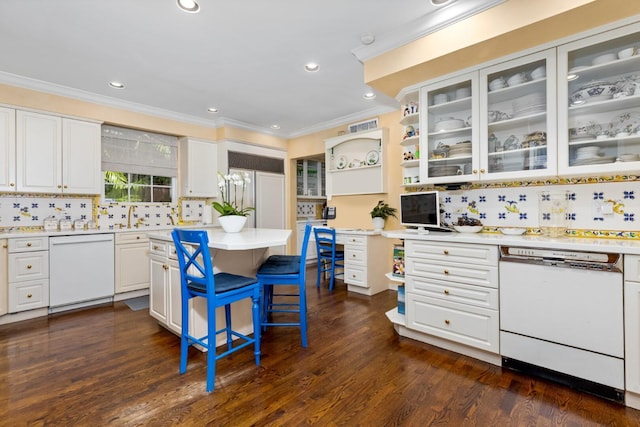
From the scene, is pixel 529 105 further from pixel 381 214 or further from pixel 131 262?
pixel 131 262

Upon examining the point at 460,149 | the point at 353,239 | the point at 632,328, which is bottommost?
the point at 632,328

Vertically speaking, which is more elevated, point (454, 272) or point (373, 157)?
point (373, 157)

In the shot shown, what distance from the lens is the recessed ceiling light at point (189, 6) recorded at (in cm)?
217

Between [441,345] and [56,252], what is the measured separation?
161 inches

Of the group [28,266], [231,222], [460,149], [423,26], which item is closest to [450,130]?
[460,149]

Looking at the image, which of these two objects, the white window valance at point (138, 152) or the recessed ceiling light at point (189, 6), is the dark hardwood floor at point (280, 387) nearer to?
the white window valance at point (138, 152)

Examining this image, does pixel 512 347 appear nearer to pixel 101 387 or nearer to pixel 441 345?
pixel 441 345

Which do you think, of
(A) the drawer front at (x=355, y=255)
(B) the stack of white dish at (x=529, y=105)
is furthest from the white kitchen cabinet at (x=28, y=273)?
(B) the stack of white dish at (x=529, y=105)

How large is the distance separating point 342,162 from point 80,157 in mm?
3515

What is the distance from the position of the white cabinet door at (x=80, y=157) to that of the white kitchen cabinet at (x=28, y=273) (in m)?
0.76

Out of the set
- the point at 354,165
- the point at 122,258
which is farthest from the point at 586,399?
the point at 122,258

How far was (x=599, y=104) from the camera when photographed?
2.12m

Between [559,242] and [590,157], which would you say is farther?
[590,157]

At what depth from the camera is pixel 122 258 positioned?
12.7ft
